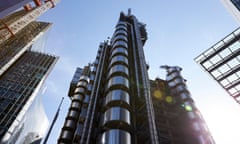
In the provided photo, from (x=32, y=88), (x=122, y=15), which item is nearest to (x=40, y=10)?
(x=32, y=88)

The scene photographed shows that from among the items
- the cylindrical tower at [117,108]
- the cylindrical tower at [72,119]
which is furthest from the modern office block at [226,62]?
the cylindrical tower at [72,119]

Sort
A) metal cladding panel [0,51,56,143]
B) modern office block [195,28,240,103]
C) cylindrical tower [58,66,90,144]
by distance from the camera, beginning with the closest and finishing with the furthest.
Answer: cylindrical tower [58,66,90,144] → modern office block [195,28,240,103] → metal cladding panel [0,51,56,143]

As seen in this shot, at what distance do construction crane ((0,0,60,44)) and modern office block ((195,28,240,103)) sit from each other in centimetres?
4648

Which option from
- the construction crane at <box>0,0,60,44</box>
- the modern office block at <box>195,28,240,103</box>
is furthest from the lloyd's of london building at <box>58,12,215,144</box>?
the construction crane at <box>0,0,60,44</box>

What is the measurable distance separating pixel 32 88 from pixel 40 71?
9297 millimetres

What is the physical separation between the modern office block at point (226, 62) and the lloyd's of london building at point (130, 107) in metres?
6.07

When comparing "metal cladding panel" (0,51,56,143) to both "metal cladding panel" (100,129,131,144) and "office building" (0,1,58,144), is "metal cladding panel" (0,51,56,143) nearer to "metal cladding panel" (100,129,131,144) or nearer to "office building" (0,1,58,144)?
"office building" (0,1,58,144)

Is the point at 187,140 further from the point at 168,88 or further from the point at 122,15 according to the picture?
the point at 122,15

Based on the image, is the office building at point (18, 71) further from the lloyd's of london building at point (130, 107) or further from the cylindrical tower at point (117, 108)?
the cylindrical tower at point (117, 108)

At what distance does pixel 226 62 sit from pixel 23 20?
55.2 meters

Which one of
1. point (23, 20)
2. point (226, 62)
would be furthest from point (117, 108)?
point (23, 20)

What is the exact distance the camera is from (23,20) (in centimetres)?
4844

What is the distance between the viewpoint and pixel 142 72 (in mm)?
19516

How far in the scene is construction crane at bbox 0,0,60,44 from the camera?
40.5m
